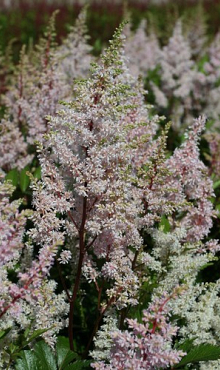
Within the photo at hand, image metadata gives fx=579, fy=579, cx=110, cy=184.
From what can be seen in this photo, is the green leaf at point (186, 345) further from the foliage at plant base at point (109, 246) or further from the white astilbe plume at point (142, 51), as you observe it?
the white astilbe plume at point (142, 51)

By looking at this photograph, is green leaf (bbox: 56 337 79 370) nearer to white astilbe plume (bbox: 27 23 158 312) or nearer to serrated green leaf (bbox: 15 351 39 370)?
serrated green leaf (bbox: 15 351 39 370)

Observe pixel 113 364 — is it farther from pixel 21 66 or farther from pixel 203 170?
pixel 21 66

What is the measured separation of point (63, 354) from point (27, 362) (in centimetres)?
18

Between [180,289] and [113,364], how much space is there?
0.40 m

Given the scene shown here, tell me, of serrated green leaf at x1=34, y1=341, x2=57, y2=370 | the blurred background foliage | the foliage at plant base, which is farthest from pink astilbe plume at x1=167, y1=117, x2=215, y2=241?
the blurred background foliage

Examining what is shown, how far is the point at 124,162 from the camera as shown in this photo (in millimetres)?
2752

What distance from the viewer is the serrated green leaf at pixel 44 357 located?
8.38 ft

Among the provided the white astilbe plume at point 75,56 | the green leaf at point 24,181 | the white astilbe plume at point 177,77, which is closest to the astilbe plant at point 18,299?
the green leaf at point 24,181

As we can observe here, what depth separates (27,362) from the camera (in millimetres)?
2549

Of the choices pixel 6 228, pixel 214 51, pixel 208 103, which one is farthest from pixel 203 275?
pixel 214 51

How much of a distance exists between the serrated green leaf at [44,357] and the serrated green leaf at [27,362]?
18 millimetres

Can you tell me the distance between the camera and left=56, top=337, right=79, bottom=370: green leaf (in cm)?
259

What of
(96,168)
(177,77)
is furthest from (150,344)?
(177,77)

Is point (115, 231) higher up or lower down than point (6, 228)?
higher up
